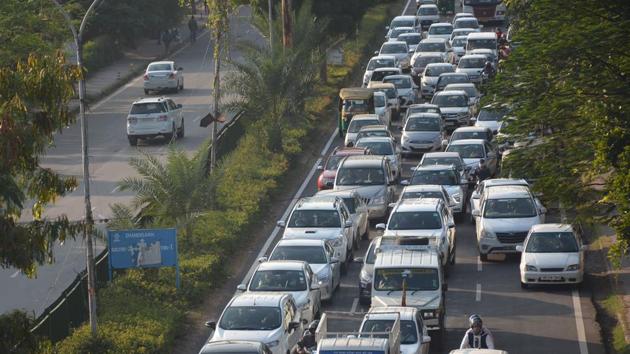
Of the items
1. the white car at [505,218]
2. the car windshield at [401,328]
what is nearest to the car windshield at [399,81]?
the white car at [505,218]

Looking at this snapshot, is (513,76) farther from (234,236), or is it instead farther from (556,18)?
(234,236)

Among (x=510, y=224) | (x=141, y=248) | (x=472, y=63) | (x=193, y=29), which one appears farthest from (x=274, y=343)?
(x=193, y=29)

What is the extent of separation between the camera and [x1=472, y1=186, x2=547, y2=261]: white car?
37406 millimetres

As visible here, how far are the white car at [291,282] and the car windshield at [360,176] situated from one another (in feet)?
32.3

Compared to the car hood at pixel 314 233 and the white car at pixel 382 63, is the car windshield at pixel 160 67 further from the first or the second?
the car hood at pixel 314 233

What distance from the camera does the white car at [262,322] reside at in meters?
28.2

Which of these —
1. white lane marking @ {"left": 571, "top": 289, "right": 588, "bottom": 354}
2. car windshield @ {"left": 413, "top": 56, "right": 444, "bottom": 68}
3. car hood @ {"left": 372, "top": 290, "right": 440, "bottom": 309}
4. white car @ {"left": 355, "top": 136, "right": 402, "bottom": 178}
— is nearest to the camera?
car hood @ {"left": 372, "top": 290, "right": 440, "bottom": 309}

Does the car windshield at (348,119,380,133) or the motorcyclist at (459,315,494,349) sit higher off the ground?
the motorcyclist at (459,315,494,349)

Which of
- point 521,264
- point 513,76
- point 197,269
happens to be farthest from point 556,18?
point 197,269

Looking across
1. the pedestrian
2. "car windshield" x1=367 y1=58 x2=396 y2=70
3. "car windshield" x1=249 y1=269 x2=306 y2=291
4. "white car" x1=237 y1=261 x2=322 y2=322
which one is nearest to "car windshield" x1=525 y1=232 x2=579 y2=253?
"white car" x1=237 y1=261 x2=322 y2=322

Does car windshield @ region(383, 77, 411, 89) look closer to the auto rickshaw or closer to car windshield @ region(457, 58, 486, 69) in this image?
car windshield @ region(457, 58, 486, 69)

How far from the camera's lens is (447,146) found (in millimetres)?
47344

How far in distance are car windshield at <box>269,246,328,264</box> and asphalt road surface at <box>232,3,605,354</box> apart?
1.07 m

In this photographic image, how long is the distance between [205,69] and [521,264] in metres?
45.1
